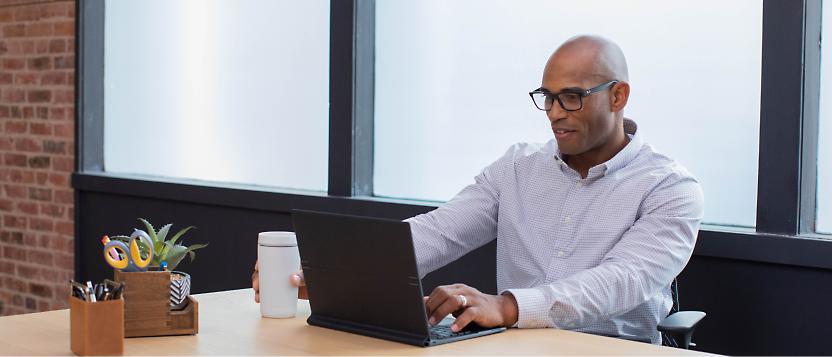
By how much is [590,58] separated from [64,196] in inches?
134

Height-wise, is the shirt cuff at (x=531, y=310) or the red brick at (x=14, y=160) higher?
the red brick at (x=14, y=160)

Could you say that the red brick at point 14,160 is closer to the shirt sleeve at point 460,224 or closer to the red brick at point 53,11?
the red brick at point 53,11

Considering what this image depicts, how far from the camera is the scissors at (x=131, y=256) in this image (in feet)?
4.95

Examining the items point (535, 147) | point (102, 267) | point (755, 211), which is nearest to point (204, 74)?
point (102, 267)

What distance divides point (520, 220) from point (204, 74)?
2.27 meters

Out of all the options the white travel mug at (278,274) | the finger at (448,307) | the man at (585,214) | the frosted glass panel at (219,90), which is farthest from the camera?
the frosted glass panel at (219,90)

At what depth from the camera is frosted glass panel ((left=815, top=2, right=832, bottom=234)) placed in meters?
2.19

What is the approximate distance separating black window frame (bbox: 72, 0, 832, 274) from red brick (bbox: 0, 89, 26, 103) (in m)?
0.48

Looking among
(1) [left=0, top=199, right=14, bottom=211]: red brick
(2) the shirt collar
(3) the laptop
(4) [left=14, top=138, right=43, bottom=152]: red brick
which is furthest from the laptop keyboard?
(1) [left=0, top=199, right=14, bottom=211]: red brick

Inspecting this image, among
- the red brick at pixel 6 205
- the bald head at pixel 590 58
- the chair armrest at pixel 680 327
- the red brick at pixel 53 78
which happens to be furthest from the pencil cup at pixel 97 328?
the red brick at pixel 6 205

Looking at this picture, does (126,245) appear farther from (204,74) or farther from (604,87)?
(204,74)

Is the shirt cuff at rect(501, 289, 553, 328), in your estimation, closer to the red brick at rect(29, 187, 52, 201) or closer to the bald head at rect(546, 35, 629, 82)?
the bald head at rect(546, 35, 629, 82)

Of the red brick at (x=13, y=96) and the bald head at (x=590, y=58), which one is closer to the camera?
the bald head at (x=590, y=58)

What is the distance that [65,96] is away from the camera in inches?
170
